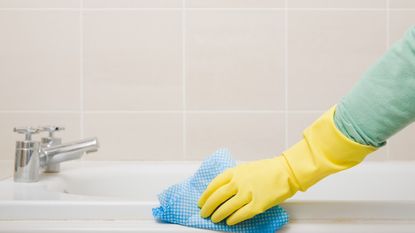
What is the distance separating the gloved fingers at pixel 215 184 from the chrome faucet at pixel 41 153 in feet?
1.56

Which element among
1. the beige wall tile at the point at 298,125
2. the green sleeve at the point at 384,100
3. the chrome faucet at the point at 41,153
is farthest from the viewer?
the beige wall tile at the point at 298,125

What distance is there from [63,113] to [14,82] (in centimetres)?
17

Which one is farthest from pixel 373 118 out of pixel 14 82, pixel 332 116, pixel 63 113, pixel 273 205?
pixel 14 82

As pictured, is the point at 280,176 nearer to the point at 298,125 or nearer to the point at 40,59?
the point at 298,125

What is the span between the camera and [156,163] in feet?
4.80

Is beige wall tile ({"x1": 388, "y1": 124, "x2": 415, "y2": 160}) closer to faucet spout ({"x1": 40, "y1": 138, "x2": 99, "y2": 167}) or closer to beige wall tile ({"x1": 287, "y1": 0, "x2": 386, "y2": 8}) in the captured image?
beige wall tile ({"x1": 287, "y1": 0, "x2": 386, "y2": 8})

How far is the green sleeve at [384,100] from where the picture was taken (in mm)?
702

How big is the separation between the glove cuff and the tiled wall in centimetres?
71

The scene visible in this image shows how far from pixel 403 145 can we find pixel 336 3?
461 mm

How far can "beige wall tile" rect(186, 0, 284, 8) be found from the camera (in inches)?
59.1

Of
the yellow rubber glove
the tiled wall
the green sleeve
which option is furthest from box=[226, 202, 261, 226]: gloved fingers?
the tiled wall

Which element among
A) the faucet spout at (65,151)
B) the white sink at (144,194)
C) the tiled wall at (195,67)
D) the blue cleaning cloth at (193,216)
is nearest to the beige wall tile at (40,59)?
the tiled wall at (195,67)

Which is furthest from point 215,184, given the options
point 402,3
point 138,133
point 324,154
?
point 402,3

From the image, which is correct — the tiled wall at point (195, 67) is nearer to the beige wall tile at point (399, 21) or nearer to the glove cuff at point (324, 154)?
the beige wall tile at point (399, 21)
